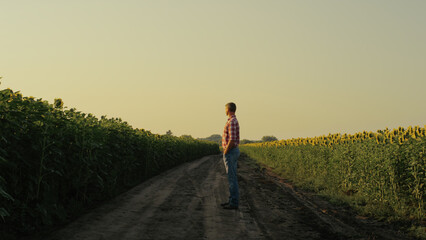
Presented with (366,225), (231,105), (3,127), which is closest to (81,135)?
(3,127)

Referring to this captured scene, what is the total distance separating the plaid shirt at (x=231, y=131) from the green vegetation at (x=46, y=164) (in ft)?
10.7

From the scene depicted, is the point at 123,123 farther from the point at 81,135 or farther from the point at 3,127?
the point at 3,127

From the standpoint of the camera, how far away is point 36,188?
6.27 metres

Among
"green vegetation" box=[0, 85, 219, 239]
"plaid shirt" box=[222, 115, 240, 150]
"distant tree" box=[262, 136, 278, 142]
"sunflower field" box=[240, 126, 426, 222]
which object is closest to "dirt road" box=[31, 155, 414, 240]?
"green vegetation" box=[0, 85, 219, 239]

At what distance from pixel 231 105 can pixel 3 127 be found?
5.21 meters

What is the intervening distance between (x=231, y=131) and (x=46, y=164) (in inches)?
168

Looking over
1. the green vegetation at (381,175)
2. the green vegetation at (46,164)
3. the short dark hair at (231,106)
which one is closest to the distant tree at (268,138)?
the green vegetation at (381,175)

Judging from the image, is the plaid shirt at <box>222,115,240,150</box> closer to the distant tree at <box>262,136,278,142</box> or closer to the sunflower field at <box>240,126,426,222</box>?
the sunflower field at <box>240,126,426,222</box>

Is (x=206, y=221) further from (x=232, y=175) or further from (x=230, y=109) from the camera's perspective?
(x=230, y=109)

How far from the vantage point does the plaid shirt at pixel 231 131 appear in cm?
843

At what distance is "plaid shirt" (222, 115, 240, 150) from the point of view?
8.43 meters

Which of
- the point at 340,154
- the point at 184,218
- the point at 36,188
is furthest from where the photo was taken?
the point at 340,154

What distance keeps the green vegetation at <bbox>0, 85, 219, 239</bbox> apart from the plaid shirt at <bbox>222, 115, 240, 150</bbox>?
3256 mm

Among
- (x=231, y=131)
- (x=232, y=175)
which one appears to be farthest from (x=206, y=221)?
(x=231, y=131)
